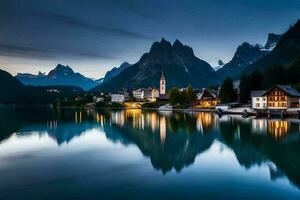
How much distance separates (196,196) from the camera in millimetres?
16234

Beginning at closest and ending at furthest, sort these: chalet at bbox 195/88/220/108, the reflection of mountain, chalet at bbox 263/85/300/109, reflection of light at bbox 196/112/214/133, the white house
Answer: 1. the reflection of mountain
2. reflection of light at bbox 196/112/214/133
3. chalet at bbox 263/85/300/109
4. the white house
5. chalet at bbox 195/88/220/108

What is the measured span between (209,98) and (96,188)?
11470 centimetres

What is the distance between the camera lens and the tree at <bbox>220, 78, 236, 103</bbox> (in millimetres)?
106812

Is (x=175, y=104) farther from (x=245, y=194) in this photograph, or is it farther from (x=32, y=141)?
(x=245, y=194)

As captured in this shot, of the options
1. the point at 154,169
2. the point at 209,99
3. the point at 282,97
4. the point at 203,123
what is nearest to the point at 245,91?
the point at 282,97

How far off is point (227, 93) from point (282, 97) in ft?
89.6

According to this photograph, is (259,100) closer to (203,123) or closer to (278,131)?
(203,123)

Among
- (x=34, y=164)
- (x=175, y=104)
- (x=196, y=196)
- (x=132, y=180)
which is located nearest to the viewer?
(x=196, y=196)

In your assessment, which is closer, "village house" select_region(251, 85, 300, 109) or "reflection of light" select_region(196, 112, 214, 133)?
"reflection of light" select_region(196, 112, 214, 133)

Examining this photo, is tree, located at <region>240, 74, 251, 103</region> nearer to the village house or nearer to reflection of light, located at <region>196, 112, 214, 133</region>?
the village house

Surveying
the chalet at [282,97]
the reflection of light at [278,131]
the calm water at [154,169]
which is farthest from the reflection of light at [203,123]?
the chalet at [282,97]

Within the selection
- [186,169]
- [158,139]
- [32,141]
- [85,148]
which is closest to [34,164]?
[85,148]

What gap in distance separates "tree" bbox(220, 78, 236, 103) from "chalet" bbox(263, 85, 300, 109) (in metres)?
22.6

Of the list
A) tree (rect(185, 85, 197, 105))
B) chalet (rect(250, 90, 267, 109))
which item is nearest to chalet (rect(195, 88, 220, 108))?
tree (rect(185, 85, 197, 105))
